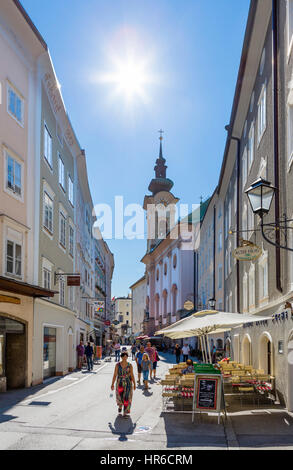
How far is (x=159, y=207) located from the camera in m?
95.6

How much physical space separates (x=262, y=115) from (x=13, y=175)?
9.38 meters

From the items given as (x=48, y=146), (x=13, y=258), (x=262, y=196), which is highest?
(x=48, y=146)

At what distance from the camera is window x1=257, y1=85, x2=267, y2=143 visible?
17.5m

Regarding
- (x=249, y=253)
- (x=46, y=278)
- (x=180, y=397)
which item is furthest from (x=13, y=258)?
(x=249, y=253)

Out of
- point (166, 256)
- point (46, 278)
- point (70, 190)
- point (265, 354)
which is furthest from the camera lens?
point (166, 256)

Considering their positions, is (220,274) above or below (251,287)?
above

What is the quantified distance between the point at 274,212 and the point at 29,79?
11.4 metres

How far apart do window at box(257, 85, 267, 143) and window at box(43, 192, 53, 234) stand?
951cm

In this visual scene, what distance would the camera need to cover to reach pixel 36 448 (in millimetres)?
8086

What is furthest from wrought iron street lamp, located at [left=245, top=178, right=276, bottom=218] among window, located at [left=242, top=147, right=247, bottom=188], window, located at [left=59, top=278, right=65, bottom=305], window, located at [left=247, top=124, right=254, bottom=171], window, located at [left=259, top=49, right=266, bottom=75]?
window, located at [left=59, top=278, right=65, bottom=305]

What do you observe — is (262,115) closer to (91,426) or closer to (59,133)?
(59,133)

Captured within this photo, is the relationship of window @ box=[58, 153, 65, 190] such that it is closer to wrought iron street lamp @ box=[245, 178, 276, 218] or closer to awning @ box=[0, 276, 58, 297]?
awning @ box=[0, 276, 58, 297]

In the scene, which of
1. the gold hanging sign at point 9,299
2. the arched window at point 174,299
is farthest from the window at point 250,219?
the arched window at point 174,299
